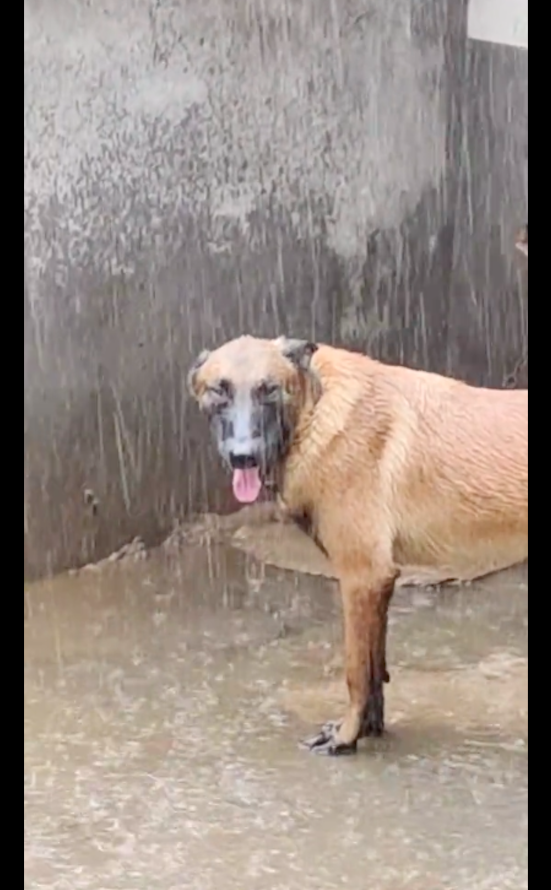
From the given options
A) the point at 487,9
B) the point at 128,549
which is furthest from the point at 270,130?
the point at 128,549

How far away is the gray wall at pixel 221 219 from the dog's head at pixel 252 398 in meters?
0.04

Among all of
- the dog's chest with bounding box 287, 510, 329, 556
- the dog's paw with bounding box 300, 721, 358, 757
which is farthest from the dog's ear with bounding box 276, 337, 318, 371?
the dog's paw with bounding box 300, 721, 358, 757

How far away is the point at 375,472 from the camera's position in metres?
2.37

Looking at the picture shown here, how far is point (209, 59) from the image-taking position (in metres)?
2.32

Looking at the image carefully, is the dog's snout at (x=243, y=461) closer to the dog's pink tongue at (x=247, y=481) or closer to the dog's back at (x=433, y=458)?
the dog's pink tongue at (x=247, y=481)

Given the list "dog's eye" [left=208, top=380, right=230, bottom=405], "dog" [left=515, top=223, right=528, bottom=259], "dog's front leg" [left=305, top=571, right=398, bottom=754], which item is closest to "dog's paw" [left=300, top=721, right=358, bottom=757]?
"dog's front leg" [left=305, top=571, right=398, bottom=754]

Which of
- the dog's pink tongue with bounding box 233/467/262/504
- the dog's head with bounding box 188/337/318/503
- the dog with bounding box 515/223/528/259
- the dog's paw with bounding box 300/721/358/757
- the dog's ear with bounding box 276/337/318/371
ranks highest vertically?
the dog with bounding box 515/223/528/259

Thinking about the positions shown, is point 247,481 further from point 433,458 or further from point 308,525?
point 433,458

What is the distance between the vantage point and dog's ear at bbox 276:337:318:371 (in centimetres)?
234

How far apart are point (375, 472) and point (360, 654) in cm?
30

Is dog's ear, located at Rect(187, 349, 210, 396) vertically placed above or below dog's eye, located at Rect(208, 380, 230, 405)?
above

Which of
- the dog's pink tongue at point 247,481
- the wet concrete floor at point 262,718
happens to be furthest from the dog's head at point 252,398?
the wet concrete floor at point 262,718

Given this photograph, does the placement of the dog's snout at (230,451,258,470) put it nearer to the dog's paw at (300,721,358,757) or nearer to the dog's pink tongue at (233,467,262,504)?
the dog's pink tongue at (233,467,262,504)
